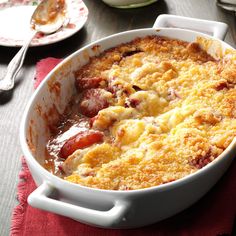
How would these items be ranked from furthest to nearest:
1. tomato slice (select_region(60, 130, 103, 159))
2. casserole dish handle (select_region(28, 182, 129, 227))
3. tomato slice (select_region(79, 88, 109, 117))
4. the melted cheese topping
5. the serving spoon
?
the serving spoon, tomato slice (select_region(79, 88, 109, 117)), tomato slice (select_region(60, 130, 103, 159)), the melted cheese topping, casserole dish handle (select_region(28, 182, 129, 227))

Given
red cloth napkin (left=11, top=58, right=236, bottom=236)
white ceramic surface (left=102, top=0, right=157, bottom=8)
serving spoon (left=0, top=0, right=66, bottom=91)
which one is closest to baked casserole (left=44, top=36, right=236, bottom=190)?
red cloth napkin (left=11, top=58, right=236, bottom=236)

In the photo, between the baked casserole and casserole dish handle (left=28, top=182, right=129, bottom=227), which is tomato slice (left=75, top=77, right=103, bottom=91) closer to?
the baked casserole

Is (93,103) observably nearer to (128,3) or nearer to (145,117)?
(145,117)

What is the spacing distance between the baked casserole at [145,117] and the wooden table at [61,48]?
0.52 ft

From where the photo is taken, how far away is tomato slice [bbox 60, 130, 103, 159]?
4.09 ft

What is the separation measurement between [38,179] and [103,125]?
0.24 meters

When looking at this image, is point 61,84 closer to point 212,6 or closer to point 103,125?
point 103,125

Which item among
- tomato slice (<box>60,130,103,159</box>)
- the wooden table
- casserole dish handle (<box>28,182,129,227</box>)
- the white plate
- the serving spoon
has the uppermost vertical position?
casserole dish handle (<box>28,182,129,227</box>)

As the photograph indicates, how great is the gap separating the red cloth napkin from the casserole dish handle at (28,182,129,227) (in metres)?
0.16

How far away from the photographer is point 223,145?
1162mm

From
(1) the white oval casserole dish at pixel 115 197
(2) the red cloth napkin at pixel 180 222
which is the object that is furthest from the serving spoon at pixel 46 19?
(2) the red cloth napkin at pixel 180 222

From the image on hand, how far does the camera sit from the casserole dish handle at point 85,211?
0.98m

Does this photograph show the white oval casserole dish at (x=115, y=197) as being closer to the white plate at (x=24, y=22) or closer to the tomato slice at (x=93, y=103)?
the tomato slice at (x=93, y=103)

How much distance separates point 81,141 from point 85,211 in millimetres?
289
